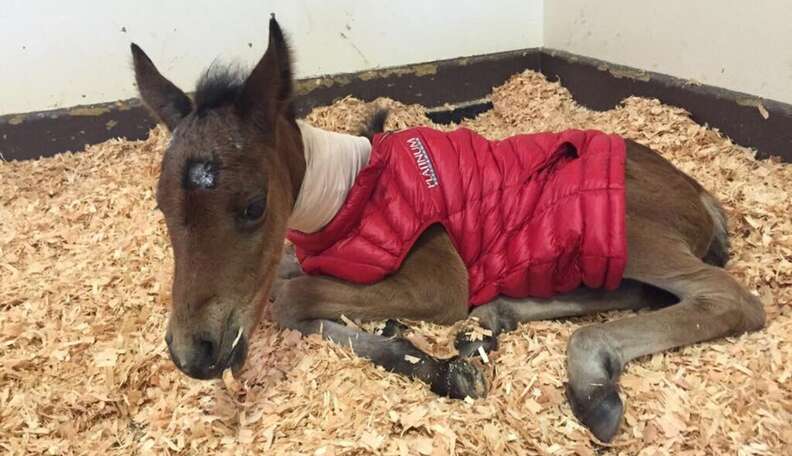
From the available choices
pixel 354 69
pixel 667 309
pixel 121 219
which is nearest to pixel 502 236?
pixel 667 309

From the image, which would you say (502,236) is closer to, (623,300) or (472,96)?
(623,300)

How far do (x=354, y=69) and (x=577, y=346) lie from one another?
358cm

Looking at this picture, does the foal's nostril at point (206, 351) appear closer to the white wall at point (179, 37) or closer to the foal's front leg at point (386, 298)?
the foal's front leg at point (386, 298)

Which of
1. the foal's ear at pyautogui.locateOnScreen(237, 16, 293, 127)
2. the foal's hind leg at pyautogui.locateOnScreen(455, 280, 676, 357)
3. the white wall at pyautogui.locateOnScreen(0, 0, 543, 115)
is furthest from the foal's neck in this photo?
the white wall at pyautogui.locateOnScreen(0, 0, 543, 115)

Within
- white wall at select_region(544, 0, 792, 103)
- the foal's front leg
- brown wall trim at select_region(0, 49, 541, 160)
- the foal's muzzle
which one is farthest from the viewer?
brown wall trim at select_region(0, 49, 541, 160)

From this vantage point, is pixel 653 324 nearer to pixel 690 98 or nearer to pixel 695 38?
pixel 690 98

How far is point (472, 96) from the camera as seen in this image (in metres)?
5.62

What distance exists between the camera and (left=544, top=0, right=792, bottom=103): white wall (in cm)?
350

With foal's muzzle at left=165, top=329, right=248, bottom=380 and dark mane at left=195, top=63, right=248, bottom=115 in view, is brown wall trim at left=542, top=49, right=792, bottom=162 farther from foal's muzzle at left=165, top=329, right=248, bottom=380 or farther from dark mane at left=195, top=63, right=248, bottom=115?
foal's muzzle at left=165, top=329, right=248, bottom=380

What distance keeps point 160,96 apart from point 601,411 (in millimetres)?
1989

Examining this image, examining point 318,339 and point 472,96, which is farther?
point 472,96

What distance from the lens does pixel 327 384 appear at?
7.73 ft

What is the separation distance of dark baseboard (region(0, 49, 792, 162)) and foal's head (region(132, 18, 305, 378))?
197 centimetres

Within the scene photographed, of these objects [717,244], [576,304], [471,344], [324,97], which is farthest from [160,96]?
[324,97]
